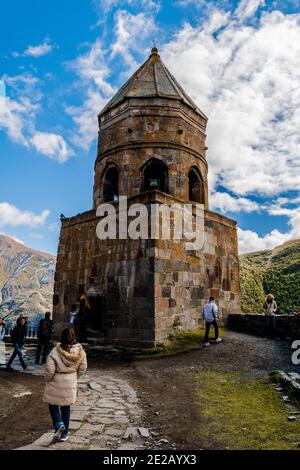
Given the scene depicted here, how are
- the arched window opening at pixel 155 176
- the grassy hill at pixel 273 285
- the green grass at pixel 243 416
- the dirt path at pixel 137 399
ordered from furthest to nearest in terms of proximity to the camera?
the grassy hill at pixel 273 285 < the arched window opening at pixel 155 176 < the dirt path at pixel 137 399 < the green grass at pixel 243 416

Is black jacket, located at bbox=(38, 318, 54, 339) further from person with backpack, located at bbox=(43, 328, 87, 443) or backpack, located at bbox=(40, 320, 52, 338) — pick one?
person with backpack, located at bbox=(43, 328, 87, 443)

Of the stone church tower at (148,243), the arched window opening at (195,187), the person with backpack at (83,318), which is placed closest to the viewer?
the stone church tower at (148,243)

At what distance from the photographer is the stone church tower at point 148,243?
34.4 feet

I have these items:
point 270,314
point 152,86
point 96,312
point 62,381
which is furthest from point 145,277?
point 152,86

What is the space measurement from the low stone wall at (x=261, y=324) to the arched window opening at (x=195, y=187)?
4601 mm

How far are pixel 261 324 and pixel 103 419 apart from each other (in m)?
8.59

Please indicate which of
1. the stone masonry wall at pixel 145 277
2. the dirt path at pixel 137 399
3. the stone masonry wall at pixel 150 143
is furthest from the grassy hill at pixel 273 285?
the dirt path at pixel 137 399

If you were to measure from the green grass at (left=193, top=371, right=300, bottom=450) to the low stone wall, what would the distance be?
450 centimetres

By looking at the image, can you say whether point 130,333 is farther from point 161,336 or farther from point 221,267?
point 221,267

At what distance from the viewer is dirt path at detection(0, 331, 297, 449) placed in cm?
450

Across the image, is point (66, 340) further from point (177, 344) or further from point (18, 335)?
point (177, 344)

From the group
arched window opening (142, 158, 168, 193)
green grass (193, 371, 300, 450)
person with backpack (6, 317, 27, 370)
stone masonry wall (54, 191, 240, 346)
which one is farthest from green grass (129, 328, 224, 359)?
arched window opening (142, 158, 168, 193)

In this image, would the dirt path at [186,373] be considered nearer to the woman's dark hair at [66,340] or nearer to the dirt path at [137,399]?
the dirt path at [137,399]

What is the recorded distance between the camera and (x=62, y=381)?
4.40 meters
